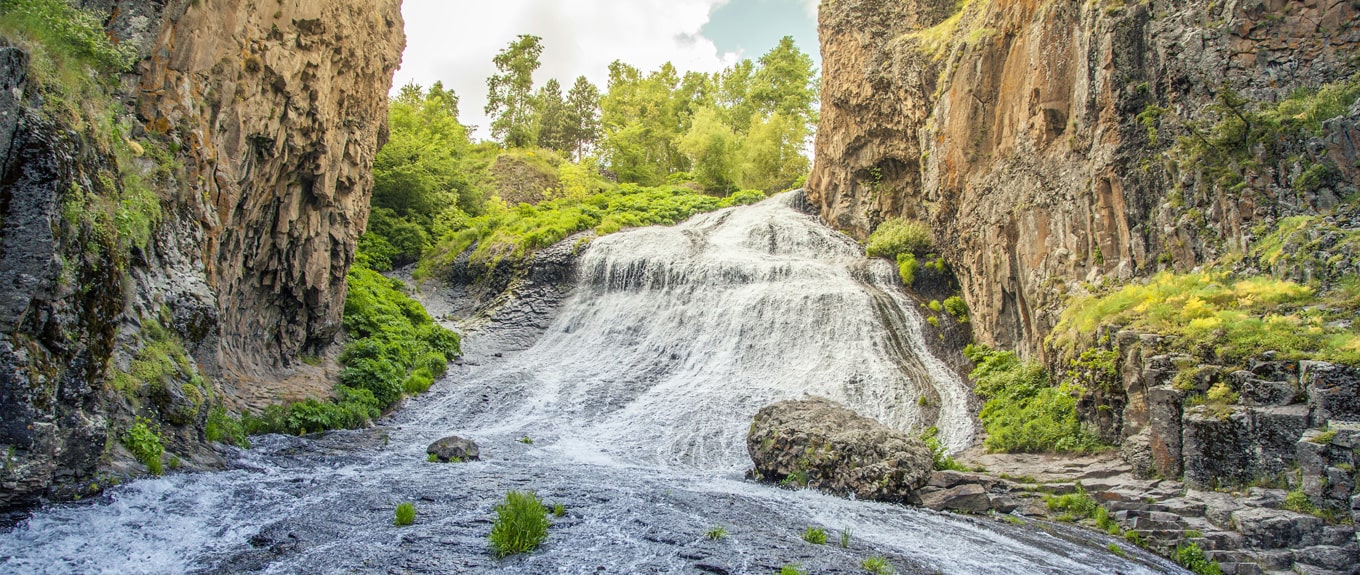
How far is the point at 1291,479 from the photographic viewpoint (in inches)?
334

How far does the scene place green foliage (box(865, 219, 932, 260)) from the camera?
24422 millimetres

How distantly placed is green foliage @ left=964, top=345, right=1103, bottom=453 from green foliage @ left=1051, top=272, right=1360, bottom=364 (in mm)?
1693

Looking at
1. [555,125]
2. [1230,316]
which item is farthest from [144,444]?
[555,125]

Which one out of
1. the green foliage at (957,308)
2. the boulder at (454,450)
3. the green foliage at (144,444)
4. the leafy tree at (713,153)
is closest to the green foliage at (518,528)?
the green foliage at (144,444)

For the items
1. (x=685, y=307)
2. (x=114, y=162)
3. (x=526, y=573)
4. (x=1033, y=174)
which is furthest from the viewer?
(x=685, y=307)

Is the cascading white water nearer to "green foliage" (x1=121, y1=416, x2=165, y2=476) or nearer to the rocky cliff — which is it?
the rocky cliff

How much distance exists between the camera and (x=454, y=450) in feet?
41.5

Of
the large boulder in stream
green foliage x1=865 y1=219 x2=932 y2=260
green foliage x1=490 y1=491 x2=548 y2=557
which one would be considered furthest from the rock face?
green foliage x1=490 y1=491 x2=548 y2=557

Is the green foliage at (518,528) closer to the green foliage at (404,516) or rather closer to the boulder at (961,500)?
the green foliage at (404,516)

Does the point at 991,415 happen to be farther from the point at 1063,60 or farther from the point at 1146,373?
the point at 1063,60

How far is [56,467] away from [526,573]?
16.5 feet

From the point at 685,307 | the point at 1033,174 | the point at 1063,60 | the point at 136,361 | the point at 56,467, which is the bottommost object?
the point at 56,467

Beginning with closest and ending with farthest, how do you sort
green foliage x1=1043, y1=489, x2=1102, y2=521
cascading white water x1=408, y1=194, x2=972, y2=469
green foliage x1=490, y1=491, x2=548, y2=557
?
green foliage x1=490, y1=491, x2=548, y2=557, green foliage x1=1043, y1=489, x2=1102, y2=521, cascading white water x1=408, y1=194, x2=972, y2=469

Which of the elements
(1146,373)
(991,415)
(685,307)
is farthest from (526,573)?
(685,307)
